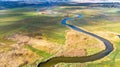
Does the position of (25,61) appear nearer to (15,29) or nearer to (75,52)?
(75,52)

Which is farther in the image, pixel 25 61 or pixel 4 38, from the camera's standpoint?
pixel 4 38

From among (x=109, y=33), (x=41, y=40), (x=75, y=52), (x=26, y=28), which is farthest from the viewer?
(x=26, y=28)

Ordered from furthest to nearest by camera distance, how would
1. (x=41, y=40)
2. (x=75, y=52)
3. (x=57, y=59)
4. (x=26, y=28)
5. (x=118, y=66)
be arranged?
1. (x=26, y=28)
2. (x=41, y=40)
3. (x=75, y=52)
4. (x=57, y=59)
5. (x=118, y=66)

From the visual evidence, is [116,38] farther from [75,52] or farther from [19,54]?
[19,54]

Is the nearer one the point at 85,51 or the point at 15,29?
the point at 85,51

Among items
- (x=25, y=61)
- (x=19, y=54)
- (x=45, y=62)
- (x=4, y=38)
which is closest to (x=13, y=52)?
(x=19, y=54)

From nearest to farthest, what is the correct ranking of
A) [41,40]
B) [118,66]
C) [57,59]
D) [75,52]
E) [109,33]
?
[118,66]
[57,59]
[75,52]
[41,40]
[109,33]

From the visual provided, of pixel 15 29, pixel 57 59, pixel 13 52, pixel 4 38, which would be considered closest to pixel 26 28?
pixel 15 29

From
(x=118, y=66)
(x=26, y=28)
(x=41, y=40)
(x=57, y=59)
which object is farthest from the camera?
(x=26, y=28)
